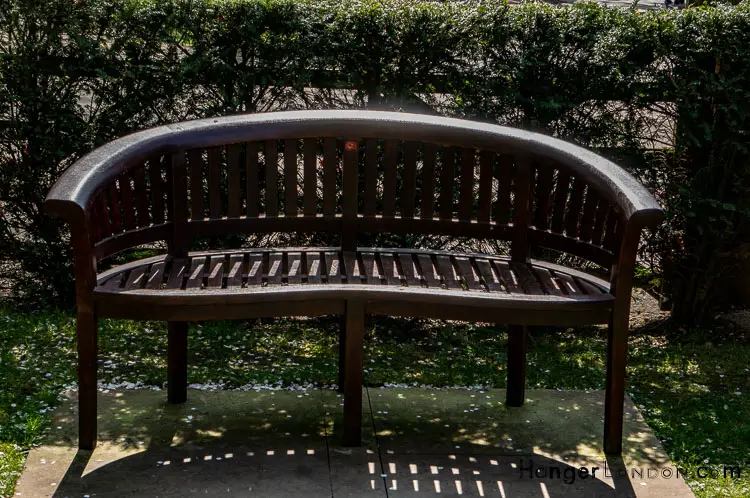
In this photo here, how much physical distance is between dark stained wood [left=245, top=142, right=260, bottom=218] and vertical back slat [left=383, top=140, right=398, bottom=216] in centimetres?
61

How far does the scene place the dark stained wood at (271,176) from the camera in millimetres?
4762

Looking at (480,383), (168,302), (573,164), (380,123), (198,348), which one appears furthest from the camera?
(198,348)

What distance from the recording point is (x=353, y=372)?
4.21m

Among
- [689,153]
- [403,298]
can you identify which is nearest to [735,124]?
[689,153]

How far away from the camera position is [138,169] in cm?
448

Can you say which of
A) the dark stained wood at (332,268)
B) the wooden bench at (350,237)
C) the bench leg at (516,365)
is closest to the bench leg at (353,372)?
the wooden bench at (350,237)

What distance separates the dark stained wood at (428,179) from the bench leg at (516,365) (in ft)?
2.27

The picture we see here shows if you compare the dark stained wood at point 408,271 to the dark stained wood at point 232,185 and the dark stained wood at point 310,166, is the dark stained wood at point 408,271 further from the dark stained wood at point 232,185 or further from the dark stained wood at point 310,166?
the dark stained wood at point 232,185

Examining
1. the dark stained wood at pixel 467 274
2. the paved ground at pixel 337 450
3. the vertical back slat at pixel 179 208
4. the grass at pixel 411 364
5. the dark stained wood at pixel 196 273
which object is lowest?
the grass at pixel 411 364

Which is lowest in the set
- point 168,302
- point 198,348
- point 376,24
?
point 198,348

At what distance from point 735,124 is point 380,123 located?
6.85ft

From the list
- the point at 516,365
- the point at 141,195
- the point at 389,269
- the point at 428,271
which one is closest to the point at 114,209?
the point at 141,195

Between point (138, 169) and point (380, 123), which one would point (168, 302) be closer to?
point (138, 169)

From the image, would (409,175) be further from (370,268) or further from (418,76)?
(418,76)
